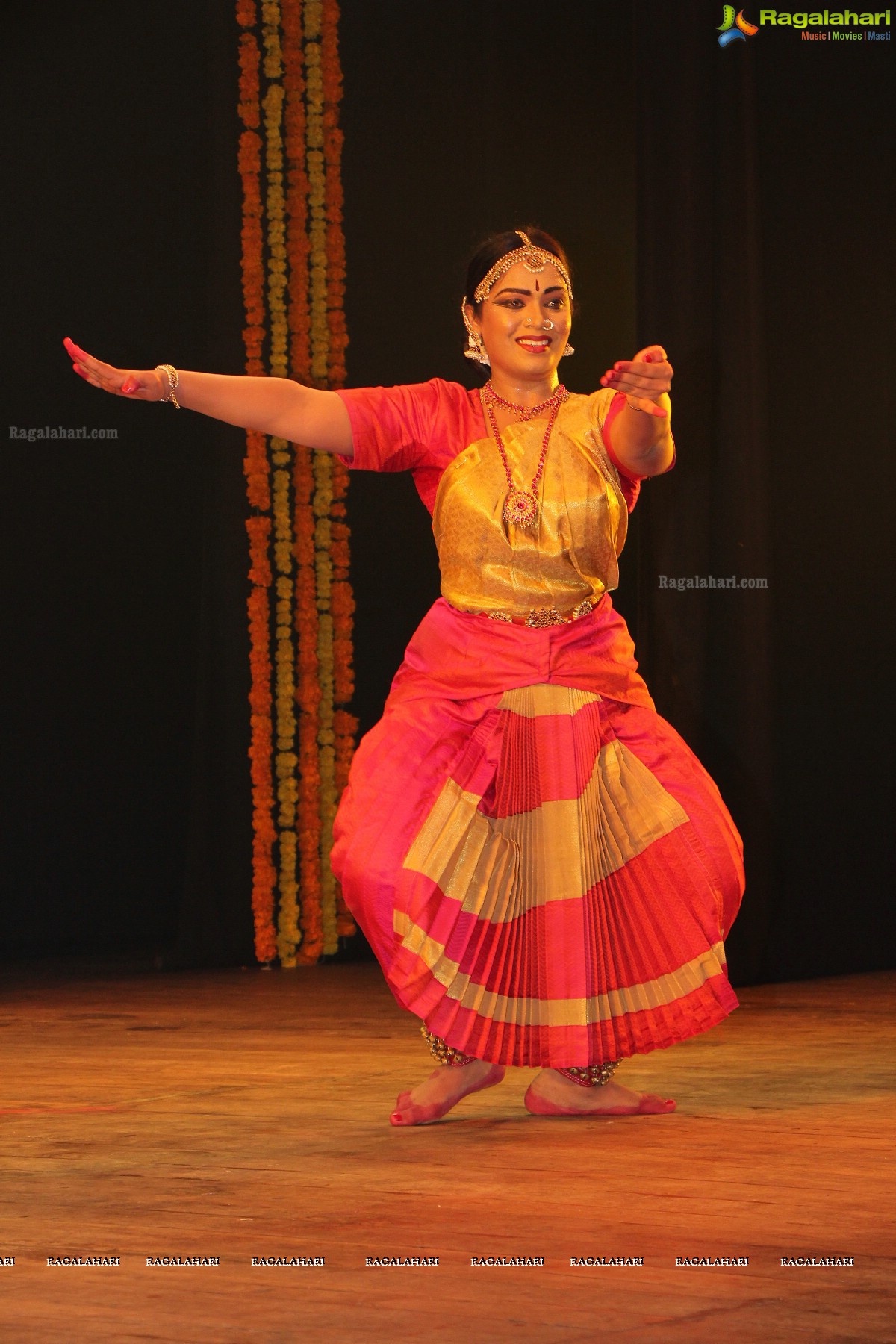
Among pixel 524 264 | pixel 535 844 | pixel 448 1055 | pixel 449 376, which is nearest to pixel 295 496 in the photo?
pixel 449 376

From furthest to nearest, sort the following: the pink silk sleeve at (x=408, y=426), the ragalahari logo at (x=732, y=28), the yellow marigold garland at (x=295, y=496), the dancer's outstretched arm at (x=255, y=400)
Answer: the yellow marigold garland at (x=295, y=496) → the ragalahari logo at (x=732, y=28) → the pink silk sleeve at (x=408, y=426) → the dancer's outstretched arm at (x=255, y=400)

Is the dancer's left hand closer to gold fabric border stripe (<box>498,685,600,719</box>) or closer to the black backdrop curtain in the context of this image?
gold fabric border stripe (<box>498,685,600,719</box>)

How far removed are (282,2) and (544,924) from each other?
335cm

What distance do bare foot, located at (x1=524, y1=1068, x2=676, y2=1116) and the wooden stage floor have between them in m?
0.04

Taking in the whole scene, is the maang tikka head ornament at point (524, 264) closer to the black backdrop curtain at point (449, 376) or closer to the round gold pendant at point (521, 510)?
the round gold pendant at point (521, 510)

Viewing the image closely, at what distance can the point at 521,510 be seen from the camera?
3.14 m

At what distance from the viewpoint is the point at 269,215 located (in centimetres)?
540

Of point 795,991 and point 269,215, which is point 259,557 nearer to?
point 269,215

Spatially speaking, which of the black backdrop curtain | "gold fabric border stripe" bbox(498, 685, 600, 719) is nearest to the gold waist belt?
"gold fabric border stripe" bbox(498, 685, 600, 719)

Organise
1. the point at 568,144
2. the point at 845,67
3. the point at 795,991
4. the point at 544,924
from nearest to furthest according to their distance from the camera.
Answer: the point at 544,924 < the point at 795,991 < the point at 845,67 < the point at 568,144

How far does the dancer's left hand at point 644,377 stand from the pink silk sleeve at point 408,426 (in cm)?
39

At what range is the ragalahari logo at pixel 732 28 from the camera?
4.91m

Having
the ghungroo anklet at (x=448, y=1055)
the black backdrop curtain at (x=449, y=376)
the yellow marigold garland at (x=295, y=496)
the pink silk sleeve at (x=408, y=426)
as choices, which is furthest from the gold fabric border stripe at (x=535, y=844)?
the yellow marigold garland at (x=295, y=496)

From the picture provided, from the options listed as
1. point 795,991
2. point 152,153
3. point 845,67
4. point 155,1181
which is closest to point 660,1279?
point 155,1181
